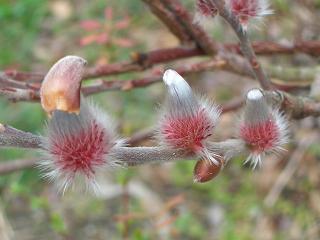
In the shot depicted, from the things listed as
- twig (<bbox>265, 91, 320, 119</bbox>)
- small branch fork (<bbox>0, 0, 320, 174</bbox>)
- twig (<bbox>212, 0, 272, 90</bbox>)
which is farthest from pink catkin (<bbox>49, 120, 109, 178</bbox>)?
twig (<bbox>265, 91, 320, 119</bbox>)

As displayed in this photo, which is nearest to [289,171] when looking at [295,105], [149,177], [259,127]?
[149,177]

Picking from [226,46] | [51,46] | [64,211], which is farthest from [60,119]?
[51,46]

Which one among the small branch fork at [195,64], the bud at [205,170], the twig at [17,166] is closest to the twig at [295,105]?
the small branch fork at [195,64]

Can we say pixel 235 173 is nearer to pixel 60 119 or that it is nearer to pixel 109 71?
pixel 109 71

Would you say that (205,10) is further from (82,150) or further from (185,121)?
(82,150)

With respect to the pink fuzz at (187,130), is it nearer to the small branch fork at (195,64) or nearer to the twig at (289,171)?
the small branch fork at (195,64)

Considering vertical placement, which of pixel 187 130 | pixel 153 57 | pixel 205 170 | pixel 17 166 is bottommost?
pixel 17 166
